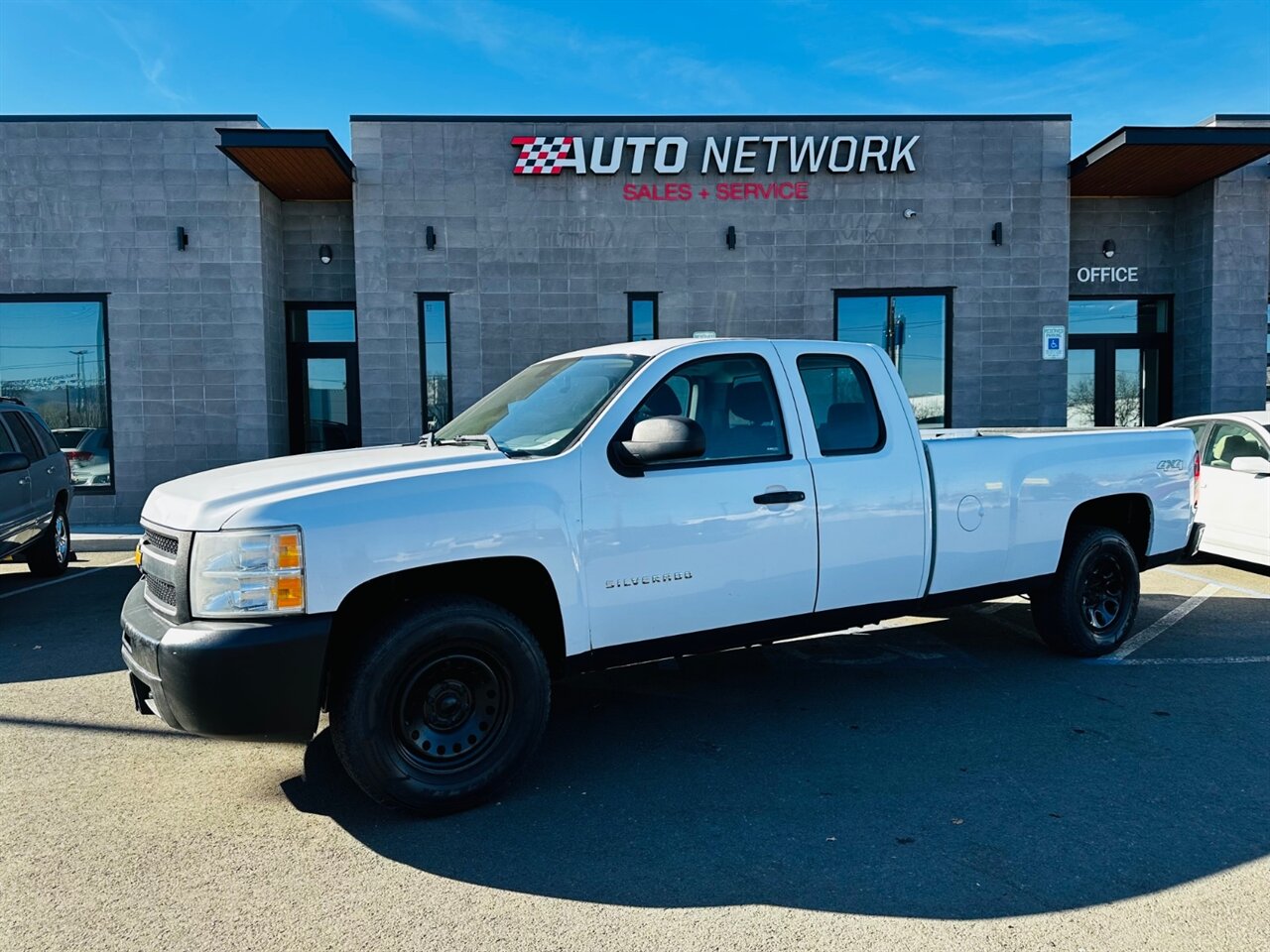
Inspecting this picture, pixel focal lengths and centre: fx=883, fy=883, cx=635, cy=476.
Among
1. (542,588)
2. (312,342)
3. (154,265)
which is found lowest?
(542,588)

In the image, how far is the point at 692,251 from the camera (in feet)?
44.4

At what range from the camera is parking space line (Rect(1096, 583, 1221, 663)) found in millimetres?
5984

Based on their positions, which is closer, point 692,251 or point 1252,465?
point 1252,465

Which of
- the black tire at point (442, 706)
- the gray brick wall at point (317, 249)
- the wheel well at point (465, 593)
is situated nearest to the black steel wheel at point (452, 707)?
the black tire at point (442, 706)

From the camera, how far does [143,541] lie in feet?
13.4

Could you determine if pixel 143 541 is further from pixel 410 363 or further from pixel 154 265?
pixel 154 265

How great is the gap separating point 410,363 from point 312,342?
2.11m

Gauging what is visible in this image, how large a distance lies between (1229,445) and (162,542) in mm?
9473

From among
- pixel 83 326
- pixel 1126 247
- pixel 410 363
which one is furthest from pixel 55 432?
pixel 1126 247

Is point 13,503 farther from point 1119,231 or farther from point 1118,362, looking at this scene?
point 1119,231

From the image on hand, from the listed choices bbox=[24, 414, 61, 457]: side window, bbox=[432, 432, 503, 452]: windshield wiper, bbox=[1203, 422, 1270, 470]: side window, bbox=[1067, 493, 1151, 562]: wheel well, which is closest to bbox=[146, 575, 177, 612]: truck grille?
bbox=[432, 432, 503, 452]: windshield wiper

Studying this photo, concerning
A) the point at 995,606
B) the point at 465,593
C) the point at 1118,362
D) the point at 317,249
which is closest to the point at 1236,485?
the point at 995,606

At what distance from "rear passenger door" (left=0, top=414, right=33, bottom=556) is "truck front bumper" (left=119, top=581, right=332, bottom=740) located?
6290 mm

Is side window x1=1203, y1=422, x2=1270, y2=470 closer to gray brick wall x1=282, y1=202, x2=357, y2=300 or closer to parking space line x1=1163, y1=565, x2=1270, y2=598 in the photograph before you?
parking space line x1=1163, y1=565, x2=1270, y2=598
